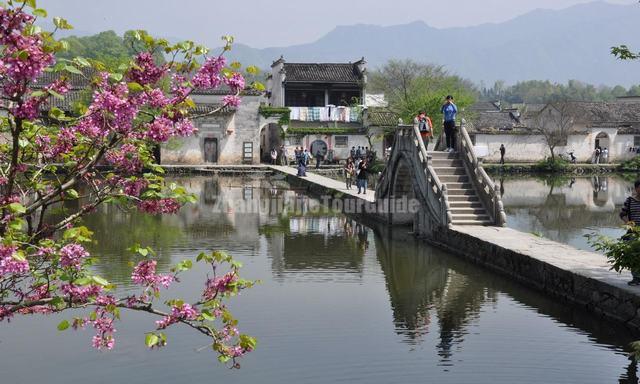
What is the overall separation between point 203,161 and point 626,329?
47173mm

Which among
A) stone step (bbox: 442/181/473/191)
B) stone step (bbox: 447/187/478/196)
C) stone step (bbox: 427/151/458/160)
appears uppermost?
stone step (bbox: 427/151/458/160)

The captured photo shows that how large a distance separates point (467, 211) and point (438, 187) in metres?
1.04

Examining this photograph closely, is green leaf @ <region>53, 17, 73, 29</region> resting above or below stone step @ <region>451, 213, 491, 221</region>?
above

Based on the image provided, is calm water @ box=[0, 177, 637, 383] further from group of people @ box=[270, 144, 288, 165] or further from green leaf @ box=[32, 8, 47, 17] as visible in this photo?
group of people @ box=[270, 144, 288, 165]

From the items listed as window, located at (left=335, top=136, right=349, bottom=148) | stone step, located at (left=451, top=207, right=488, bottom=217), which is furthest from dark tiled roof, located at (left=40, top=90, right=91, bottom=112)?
stone step, located at (left=451, top=207, right=488, bottom=217)

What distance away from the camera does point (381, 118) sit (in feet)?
200

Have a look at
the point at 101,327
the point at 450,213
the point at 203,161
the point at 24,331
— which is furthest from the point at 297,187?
the point at 101,327

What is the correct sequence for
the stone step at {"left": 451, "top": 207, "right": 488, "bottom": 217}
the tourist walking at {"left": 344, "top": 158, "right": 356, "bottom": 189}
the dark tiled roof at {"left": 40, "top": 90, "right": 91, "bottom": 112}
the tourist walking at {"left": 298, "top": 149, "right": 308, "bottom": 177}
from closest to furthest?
the stone step at {"left": 451, "top": 207, "right": 488, "bottom": 217}
the tourist walking at {"left": 344, "top": 158, "right": 356, "bottom": 189}
the tourist walking at {"left": 298, "top": 149, "right": 308, "bottom": 177}
the dark tiled roof at {"left": 40, "top": 90, "right": 91, "bottom": 112}

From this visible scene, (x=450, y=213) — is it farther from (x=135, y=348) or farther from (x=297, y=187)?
(x=297, y=187)

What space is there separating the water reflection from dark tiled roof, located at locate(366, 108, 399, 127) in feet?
34.3

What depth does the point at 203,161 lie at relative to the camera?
58.0m

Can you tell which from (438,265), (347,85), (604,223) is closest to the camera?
(438,265)

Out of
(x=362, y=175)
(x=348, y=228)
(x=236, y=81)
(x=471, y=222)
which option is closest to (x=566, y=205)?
(x=362, y=175)

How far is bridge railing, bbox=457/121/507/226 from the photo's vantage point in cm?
2184
